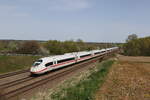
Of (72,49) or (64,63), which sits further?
(72,49)

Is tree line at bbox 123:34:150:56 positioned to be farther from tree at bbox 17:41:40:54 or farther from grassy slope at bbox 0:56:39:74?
grassy slope at bbox 0:56:39:74

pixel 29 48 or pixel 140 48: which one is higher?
pixel 29 48

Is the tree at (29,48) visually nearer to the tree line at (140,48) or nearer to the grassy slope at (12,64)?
the grassy slope at (12,64)

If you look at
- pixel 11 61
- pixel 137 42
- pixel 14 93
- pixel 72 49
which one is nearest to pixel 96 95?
pixel 14 93

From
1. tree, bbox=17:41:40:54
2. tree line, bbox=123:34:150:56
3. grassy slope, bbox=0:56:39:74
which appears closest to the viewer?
grassy slope, bbox=0:56:39:74

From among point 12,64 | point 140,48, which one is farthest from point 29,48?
point 140,48

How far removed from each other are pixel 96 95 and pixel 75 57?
21.9 meters

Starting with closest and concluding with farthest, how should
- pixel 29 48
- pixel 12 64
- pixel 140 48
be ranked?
1. pixel 12 64
2. pixel 29 48
3. pixel 140 48

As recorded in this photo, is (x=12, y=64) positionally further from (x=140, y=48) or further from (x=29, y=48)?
(x=140, y=48)

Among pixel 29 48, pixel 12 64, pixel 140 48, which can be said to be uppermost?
pixel 29 48

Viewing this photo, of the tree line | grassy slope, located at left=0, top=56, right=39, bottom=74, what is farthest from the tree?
the tree line

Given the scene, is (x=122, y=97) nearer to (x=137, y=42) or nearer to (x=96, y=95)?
(x=96, y=95)

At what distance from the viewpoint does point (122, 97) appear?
42.3ft

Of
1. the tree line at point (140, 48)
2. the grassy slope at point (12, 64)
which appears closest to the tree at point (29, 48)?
the grassy slope at point (12, 64)
